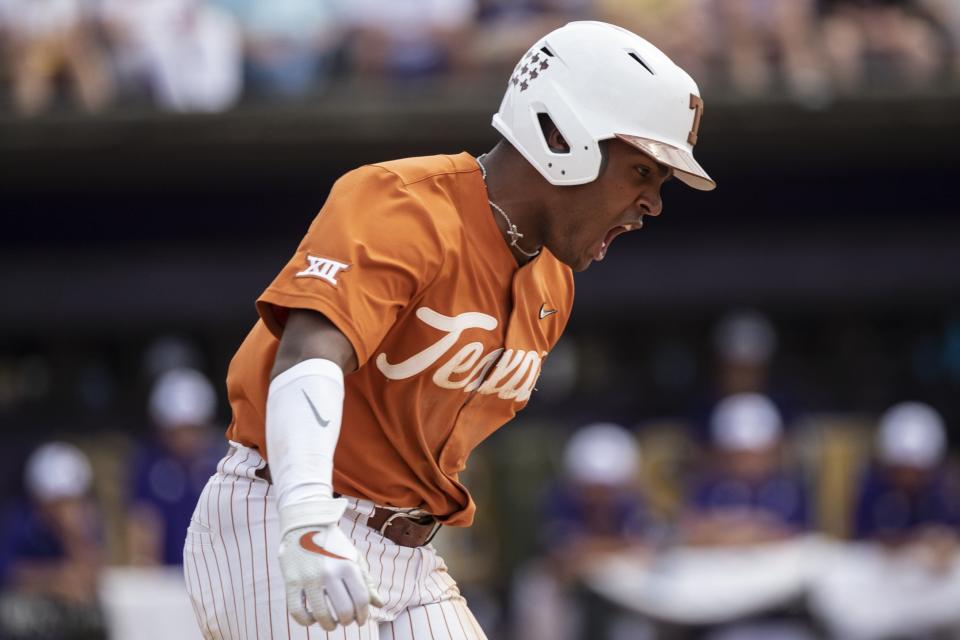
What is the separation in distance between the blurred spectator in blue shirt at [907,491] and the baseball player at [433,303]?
5.51 m

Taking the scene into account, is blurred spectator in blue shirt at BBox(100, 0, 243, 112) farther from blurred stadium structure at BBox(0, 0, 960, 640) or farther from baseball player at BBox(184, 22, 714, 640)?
baseball player at BBox(184, 22, 714, 640)

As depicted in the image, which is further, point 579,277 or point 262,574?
point 579,277

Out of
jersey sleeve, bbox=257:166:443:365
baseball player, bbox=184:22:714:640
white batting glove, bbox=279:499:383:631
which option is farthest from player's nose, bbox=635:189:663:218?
white batting glove, bbox=279:499:383:631

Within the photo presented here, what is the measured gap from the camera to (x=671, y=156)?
121 inches

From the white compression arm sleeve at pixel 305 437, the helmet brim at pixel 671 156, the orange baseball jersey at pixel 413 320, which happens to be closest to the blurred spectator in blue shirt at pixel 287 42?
the orange baseball jersey at pixel 413 320

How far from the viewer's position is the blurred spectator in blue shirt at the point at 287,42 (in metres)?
8.77

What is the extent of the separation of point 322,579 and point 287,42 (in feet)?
21.5

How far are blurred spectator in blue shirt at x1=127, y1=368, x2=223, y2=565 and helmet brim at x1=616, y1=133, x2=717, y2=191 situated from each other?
17.8ft

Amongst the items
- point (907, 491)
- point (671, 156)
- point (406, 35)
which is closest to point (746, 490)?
point (907, 491)

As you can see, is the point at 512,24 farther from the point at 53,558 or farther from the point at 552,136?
the point at 552,136

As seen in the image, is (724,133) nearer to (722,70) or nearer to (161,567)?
(722,70)

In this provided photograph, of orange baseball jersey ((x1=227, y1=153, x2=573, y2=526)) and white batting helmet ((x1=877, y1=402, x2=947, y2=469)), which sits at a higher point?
orange baseball jersey ((x1=227, y1=153, x2=573, y2=526))

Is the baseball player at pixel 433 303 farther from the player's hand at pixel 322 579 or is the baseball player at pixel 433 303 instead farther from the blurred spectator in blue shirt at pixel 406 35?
the blurred spectator in blue shirt at pixel 406 35

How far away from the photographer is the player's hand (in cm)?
254
